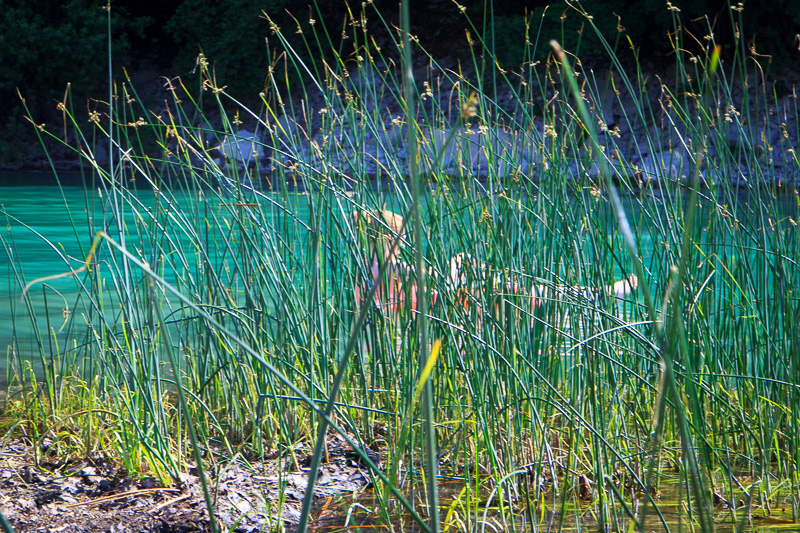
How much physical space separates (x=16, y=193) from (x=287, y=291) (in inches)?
296

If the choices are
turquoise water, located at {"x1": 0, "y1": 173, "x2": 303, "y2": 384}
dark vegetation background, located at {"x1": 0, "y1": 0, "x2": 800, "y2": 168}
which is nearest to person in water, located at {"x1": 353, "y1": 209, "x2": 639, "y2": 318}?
turquoise water, located at {"x1": 0, "y1": 173, "x2": 303, "y2": 384}

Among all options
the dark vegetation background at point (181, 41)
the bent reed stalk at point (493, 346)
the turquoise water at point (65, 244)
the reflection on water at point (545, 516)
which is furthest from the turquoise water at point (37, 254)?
the dark vegetation background at point (181, 41)

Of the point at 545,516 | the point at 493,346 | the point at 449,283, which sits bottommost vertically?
the point at 545,516

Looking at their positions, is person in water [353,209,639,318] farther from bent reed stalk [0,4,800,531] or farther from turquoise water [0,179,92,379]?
turquoise water [0,179,92,379]

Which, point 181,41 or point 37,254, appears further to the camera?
point 181,41

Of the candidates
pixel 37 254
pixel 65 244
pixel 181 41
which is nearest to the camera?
pixel 37 254

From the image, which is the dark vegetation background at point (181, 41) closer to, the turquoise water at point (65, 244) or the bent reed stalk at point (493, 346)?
the turquoise water at point (65, 244)

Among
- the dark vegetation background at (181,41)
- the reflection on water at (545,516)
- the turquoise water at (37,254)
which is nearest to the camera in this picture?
the reflection on water at (545,516)

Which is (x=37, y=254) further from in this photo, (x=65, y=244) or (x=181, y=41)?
(x=181, y=41)

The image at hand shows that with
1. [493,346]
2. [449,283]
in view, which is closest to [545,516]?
[493,346]

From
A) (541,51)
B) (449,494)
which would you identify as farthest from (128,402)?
(541,51)

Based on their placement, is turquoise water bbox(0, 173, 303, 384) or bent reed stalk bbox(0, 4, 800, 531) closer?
bent reed stalk bbox(0, 4, 800, 531)

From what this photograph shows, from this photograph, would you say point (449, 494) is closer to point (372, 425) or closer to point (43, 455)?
point (372, 425)

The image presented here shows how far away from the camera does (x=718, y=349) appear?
1526 mm
